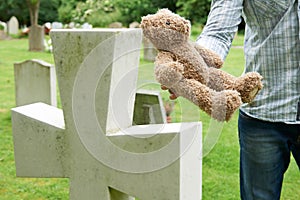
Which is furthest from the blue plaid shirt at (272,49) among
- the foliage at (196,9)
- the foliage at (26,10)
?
the foliage at (26,10)

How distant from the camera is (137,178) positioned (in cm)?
141

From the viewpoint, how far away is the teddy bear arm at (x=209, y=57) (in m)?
1.15

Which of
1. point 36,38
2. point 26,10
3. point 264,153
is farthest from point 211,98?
point 26,10

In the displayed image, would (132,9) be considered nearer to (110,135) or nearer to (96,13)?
(96,13)

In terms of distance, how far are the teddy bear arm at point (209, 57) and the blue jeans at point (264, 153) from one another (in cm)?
48

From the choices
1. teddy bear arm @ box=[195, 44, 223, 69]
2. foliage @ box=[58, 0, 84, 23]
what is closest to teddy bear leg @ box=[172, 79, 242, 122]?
teddy bear arm @ box=[195, 44, 223, 69]

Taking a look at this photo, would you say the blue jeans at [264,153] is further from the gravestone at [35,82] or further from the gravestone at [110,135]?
the gravestone at [35,82]

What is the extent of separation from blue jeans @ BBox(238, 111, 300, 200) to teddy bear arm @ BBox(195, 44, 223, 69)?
18.8 inches

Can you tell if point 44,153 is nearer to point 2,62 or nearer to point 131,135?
point 131,135

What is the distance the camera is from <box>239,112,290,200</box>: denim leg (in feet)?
5.18

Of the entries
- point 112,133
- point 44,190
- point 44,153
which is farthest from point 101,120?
point 44,190

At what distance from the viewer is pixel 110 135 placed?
1.42 metres

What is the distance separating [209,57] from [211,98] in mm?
162

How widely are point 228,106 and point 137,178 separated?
49 centimetres
